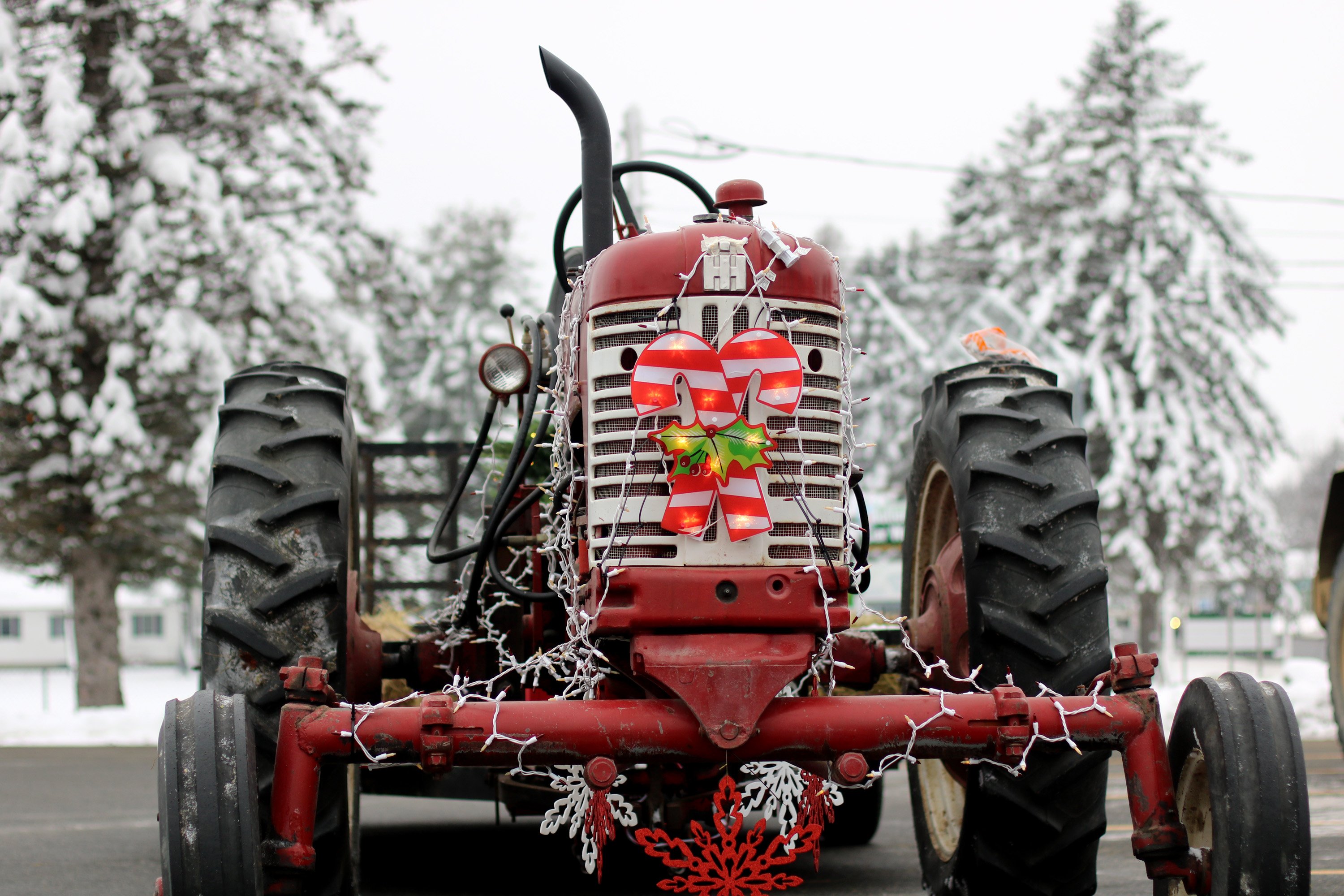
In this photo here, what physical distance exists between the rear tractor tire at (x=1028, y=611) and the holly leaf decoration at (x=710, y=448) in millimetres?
1063

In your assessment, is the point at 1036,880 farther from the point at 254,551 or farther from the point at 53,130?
the point at 53,130

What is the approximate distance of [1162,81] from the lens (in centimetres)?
2980

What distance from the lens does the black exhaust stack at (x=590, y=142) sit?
15.1 ft

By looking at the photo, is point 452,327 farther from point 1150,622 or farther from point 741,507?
point 741,507

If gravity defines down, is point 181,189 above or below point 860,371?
above

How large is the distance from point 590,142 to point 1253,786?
2.62 meters

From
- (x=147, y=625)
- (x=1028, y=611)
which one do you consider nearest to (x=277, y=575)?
(x=1028, y=611)

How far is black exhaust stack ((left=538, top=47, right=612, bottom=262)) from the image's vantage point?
4609mm

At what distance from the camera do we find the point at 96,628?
18.7 m

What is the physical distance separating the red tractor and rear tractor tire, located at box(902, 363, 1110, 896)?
0.03 feet

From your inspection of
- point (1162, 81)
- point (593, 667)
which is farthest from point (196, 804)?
point (1162, 81)

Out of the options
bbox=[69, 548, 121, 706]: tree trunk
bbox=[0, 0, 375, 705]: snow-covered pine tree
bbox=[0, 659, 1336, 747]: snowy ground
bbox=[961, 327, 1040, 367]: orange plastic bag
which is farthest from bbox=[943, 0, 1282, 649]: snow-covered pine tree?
bbox=[961, 327, 1040, 367]: orange plastic bag

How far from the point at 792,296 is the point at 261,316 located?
1620 centimetres

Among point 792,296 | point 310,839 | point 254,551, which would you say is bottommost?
point 310,839
